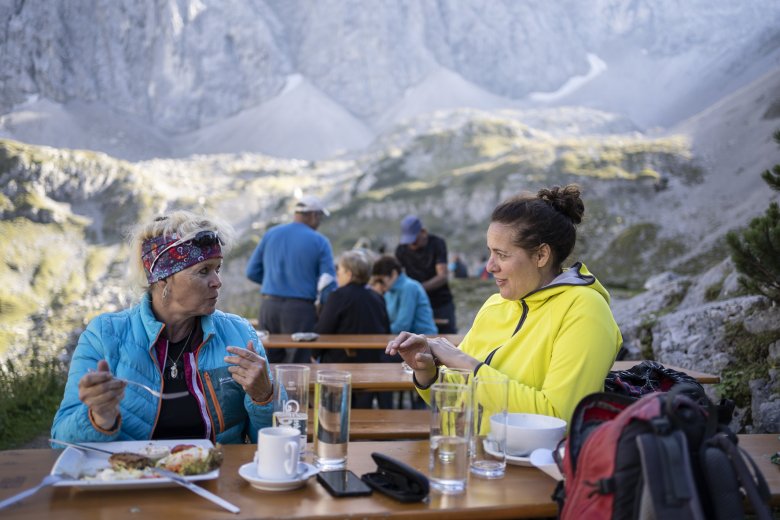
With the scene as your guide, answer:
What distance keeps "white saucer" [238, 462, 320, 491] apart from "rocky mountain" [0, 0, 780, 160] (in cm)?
7050

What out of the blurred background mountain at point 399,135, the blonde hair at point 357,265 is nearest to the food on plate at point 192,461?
the blurred background mountain at point 399,135

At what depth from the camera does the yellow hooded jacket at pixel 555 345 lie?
92.4 inches

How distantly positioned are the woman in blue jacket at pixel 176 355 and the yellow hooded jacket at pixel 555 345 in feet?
2.32

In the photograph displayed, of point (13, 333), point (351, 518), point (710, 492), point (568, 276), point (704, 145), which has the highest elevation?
point (704, 145)

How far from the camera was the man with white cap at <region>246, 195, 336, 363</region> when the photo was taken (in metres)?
6.68

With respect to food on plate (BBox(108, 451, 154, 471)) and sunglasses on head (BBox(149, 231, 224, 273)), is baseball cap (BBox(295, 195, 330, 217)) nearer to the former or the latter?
sunglasses on head (BBox(149, 231, 224, 273))

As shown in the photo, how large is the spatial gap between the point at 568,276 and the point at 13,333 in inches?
988

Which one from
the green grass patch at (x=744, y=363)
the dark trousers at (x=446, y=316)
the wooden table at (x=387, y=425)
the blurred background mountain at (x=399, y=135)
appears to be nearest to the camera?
the wooden table at (x=387, y=425)

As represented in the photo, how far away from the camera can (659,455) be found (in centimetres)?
151

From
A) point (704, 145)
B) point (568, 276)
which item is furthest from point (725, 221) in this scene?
point (568, 276)

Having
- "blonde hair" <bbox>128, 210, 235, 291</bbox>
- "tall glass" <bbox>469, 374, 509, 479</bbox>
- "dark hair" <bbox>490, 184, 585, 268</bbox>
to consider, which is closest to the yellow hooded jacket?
"dark hair" <bbox>490, 184, 585, 268</bbox>

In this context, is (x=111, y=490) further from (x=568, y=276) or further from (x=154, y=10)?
(x=154, y=10)

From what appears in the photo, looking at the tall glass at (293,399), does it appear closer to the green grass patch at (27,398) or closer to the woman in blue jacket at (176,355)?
the woman in blue jacket at (176,355)

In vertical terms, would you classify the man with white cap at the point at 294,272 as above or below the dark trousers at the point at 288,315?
above
